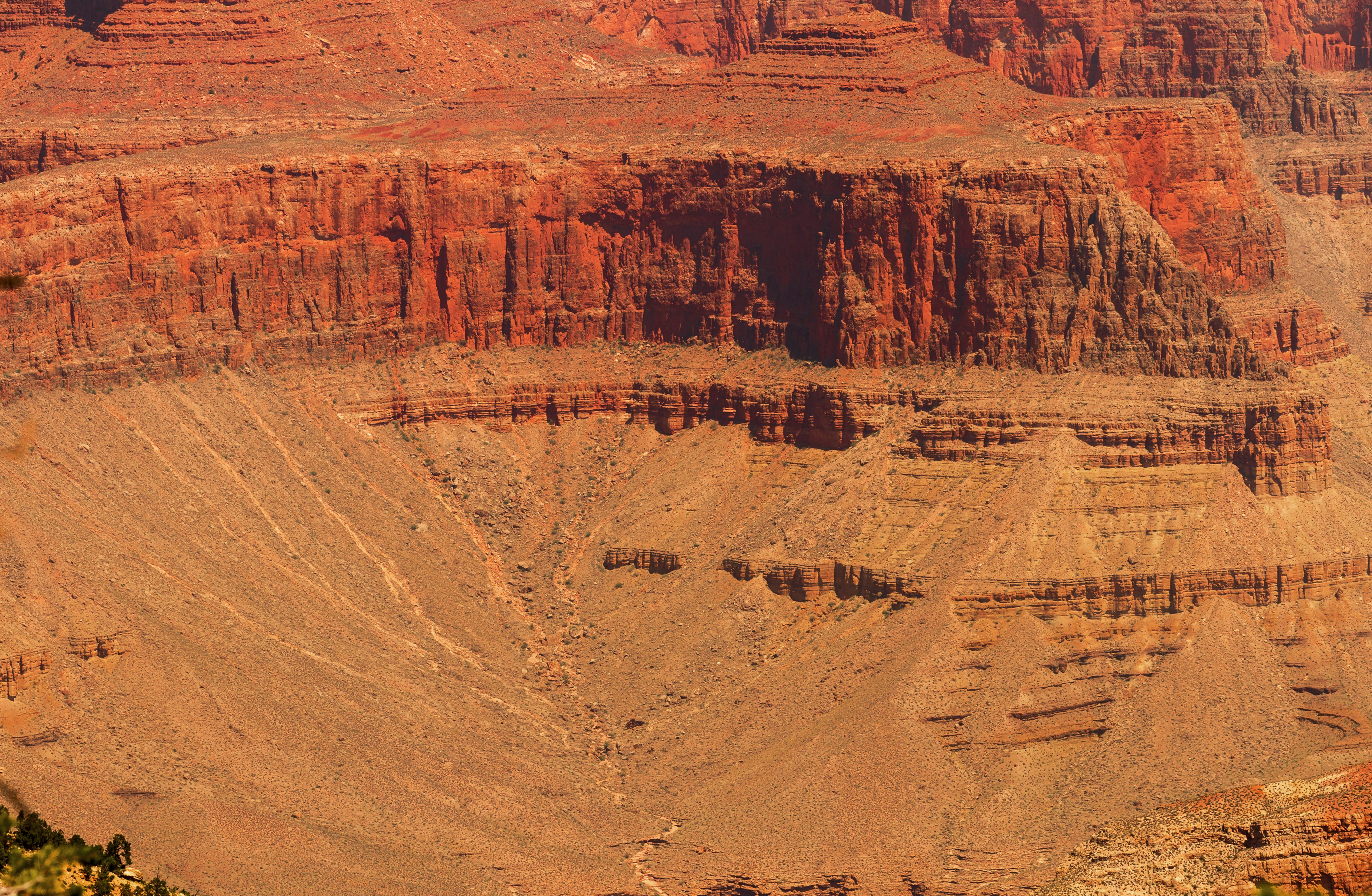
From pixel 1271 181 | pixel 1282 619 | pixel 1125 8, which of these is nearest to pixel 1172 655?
pixel 1282 619

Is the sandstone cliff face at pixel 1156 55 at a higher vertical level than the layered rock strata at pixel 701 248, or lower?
lower

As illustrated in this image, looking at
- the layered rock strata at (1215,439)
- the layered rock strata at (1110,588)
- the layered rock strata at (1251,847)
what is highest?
the layered rock strata at (1251,847)

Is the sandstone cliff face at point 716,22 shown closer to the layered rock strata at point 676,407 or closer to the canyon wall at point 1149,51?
the canyon wall at point 1149,51

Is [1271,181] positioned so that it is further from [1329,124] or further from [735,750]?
[735,750]

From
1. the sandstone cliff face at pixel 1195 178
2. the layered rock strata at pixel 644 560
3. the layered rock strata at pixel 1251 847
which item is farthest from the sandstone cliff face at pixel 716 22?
the layered rock strata at pixel 1251 847

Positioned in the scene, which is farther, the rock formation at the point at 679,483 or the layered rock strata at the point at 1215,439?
the layered rock strata at the point at 1215,439

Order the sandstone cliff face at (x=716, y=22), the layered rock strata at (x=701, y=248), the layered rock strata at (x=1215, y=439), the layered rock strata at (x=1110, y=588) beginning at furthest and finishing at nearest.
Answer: the sandstone cliff face at (x=716, y=22) → the layered rock strata at (x=701, y=248) → the layered rock strata at (x=1215, y=439) → the layered rock strata at (x=1110, y=588)
